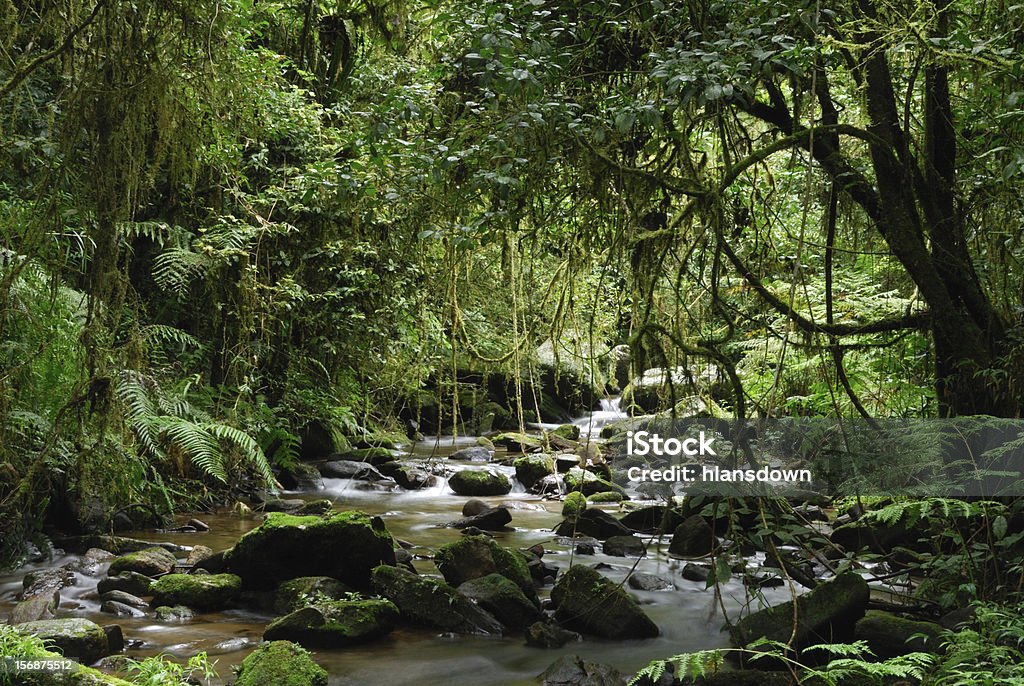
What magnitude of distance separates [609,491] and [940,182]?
5.34 metres

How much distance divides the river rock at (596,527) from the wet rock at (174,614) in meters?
3.19

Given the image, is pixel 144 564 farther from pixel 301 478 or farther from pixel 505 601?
pixel 301 478

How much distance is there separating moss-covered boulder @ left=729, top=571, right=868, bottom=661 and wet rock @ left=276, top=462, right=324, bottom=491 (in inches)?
221

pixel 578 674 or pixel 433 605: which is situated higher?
pixel 433 605

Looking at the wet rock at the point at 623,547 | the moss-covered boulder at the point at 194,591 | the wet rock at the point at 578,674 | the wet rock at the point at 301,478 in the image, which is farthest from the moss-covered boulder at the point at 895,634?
the wet rock at the point at 301,478

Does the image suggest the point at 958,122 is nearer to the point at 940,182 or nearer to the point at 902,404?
the point at 940,182

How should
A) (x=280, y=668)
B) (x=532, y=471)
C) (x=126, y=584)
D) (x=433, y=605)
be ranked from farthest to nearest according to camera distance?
(x=532, y=471), (x=126, y=584), (x=433, y=605), (x=280, y=668)

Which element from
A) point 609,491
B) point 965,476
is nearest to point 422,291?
point 609,491

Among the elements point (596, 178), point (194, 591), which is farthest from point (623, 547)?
point (596, 178)

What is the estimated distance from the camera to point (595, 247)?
511cm

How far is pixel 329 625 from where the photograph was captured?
181 inches

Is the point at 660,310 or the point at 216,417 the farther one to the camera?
the point at 216,417

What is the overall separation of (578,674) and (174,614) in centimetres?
251

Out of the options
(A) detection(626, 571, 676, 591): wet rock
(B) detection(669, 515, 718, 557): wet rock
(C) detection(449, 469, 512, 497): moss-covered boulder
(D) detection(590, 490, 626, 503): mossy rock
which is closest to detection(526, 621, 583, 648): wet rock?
(A) detection(626, 571, 676, 591): wet rock
